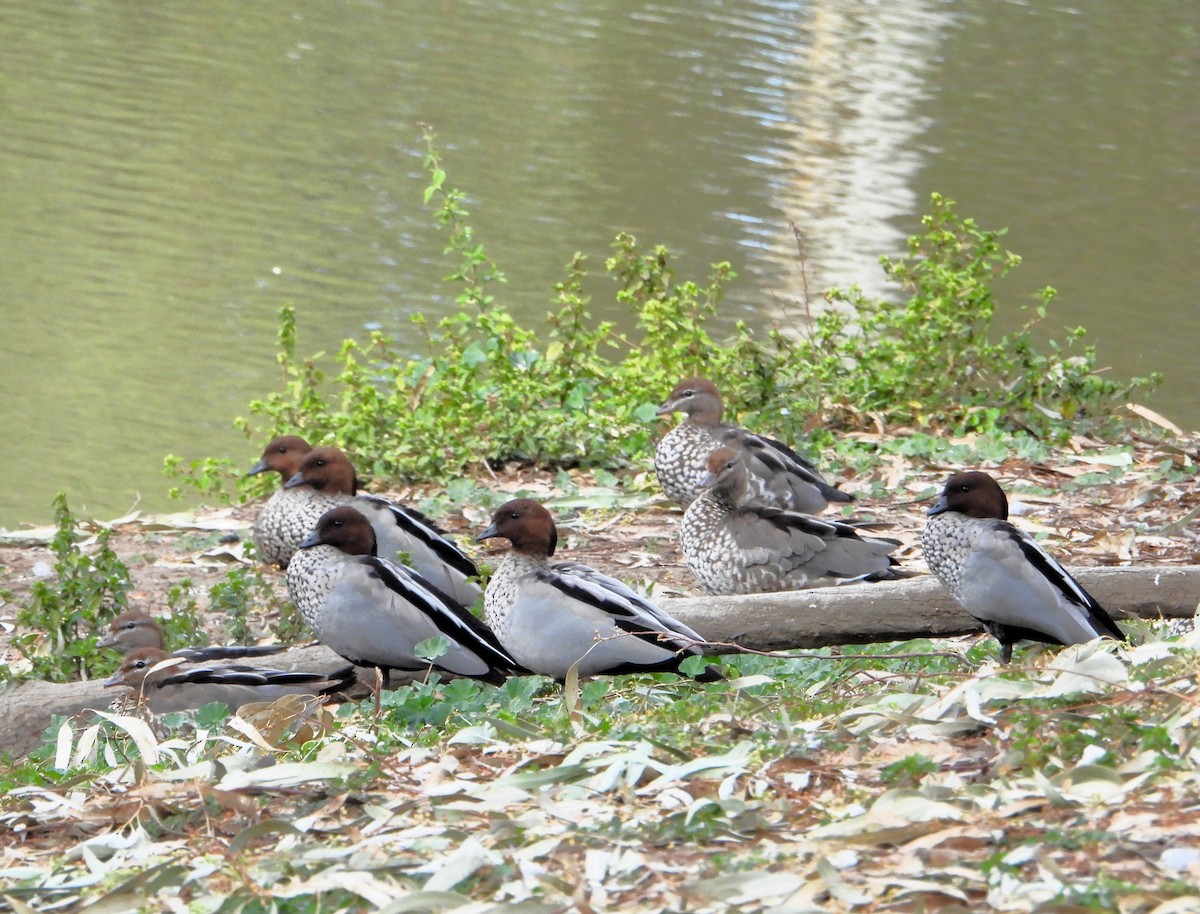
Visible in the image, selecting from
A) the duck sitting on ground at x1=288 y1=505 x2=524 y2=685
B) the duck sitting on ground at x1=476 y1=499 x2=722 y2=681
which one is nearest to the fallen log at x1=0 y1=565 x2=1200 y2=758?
the duck sitting on ground at x1=476 y1=499 x2=722 y2=681

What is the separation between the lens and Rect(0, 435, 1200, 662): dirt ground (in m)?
7.18

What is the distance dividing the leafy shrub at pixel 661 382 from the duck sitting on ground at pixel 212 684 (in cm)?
420

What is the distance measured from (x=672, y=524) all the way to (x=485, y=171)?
404 inches

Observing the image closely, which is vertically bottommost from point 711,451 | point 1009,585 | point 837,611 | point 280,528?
point 280,528

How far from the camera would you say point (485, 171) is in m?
17.9

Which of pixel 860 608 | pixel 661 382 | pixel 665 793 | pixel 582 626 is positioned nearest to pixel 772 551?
pixel 860 608

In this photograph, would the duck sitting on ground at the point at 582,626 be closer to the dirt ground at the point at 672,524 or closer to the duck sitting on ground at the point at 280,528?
the dirt ground at the point at 672,524

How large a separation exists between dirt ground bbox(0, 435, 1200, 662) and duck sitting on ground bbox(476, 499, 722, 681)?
1511mm

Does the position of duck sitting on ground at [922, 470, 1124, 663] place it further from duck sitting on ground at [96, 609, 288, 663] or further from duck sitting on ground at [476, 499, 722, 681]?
duck sitting on ground at [96, 609, 288, 663]

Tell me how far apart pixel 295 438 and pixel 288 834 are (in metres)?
5.39

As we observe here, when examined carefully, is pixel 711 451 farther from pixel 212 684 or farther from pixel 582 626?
pixel 212 684

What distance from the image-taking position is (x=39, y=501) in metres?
11.3

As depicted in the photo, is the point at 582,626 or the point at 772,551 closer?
the point at 582,626


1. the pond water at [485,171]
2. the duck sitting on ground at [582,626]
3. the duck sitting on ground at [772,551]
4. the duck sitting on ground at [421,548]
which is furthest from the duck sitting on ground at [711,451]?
the pond water at [485,171]
